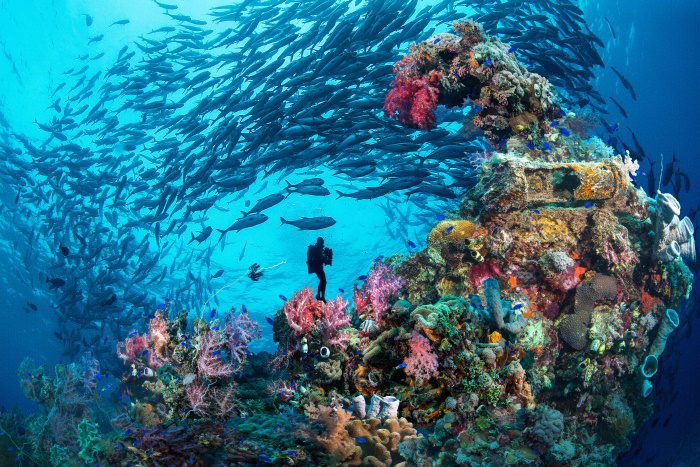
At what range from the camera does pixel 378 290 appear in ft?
17.0

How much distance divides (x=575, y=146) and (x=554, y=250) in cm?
214

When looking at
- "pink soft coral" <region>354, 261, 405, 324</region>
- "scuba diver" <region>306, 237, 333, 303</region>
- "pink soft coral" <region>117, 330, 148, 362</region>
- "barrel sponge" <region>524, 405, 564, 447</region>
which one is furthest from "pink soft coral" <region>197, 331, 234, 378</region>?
"barrel sponge" <region>524, 405, 564, 447</region>

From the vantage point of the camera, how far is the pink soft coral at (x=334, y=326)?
4.16m

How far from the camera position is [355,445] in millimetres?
3066

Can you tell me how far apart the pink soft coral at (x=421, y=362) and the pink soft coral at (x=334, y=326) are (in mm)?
825

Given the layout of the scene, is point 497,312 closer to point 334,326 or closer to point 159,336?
point 334,326

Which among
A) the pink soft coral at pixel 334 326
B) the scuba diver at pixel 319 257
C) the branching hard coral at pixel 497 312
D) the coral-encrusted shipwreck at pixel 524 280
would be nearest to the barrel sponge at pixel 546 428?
the coral-encrusted shipwreck at pixel 524 280

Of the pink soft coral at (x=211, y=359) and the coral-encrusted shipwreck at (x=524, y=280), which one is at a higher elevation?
the coral-encrusted shipwreck at (x=524, y=280)

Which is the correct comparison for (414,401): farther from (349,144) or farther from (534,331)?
(349,144)

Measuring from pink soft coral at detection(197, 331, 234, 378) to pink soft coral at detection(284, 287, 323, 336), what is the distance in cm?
103

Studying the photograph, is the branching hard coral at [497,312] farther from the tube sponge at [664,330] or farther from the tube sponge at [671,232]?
the tube sponge at [664,330]

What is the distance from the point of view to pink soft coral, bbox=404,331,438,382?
3.53 m

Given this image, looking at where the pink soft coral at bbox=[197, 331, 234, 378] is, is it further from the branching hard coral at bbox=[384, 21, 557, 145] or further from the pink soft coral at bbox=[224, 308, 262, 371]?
the branching hard coral at bbox=[384, 21, 557, 145]

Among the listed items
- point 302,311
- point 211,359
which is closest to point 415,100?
point 302,311
